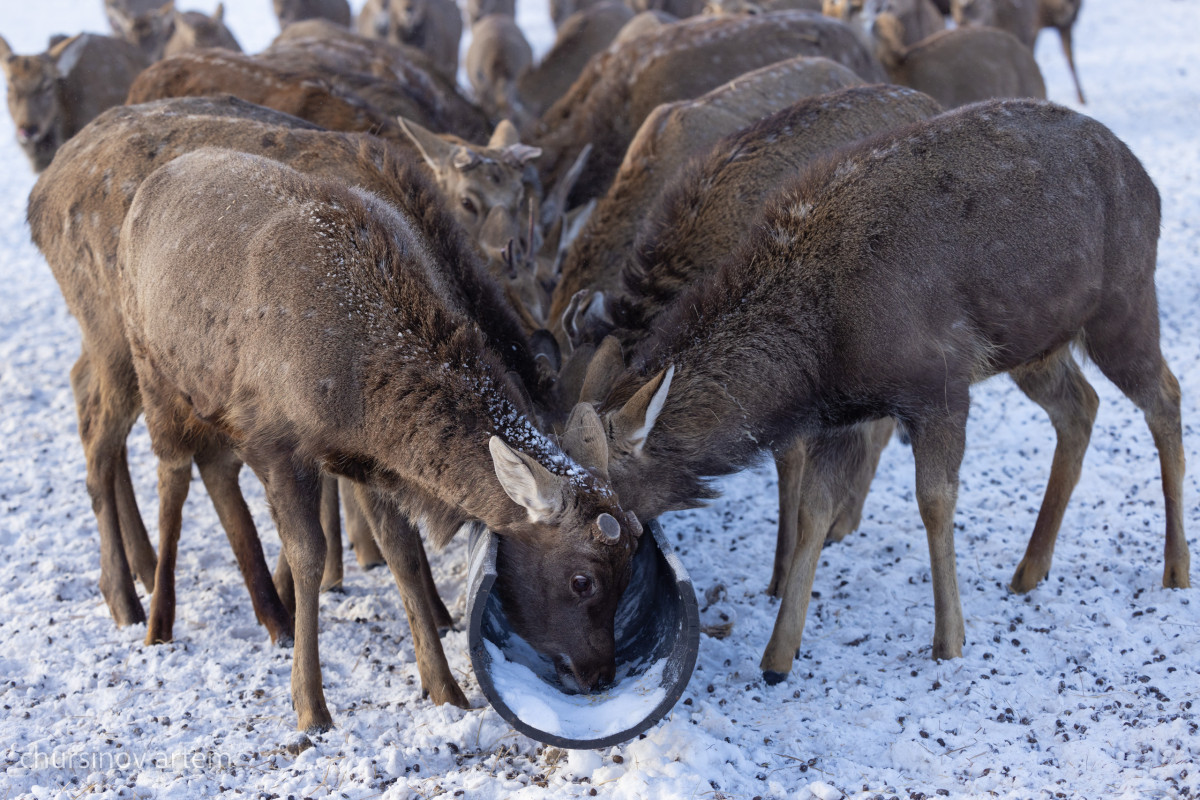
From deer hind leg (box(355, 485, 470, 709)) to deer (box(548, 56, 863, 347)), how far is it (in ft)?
3.97

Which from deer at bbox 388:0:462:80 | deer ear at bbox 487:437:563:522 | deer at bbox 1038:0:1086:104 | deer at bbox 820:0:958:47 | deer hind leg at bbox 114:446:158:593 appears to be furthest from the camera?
deer at bbox 1038:0:1086:104

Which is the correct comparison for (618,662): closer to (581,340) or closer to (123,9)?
(581,340)

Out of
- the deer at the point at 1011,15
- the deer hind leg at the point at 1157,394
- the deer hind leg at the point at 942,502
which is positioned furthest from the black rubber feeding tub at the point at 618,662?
the deer at the point at 1011,15

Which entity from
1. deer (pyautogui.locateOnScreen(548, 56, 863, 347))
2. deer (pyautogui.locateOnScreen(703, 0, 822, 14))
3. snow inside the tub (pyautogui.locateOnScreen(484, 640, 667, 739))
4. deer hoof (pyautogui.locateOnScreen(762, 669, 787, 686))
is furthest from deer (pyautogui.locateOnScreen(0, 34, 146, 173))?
deer hoof (pyautogui.locateOnScreen(762, 669, 787, 686))

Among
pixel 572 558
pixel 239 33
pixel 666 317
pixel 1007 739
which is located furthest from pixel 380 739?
pixel 239 33

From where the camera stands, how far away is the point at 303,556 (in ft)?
13.6

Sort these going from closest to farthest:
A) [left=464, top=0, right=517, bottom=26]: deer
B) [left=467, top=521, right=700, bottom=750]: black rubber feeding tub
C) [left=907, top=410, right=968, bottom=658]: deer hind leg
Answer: [left=467, top=521, right=700, bottom=750]: black rubber feeding tub → [left=907, top=410, right=968, bottom=658]: deer hind leg → [left=464, top=0, right=517, bottom=26]: deer

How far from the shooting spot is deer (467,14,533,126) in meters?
13.1

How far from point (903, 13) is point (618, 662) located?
41.4ft

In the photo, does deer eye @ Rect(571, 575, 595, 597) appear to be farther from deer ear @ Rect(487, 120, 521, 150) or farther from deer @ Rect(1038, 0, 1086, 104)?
deer @ Rect(1038, 0, 1086, 104)

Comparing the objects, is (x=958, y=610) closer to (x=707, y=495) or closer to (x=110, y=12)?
(x=707, y=495)

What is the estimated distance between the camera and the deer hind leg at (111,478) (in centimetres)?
510

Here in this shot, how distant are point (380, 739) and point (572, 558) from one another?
1099 mm

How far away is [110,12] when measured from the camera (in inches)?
709
